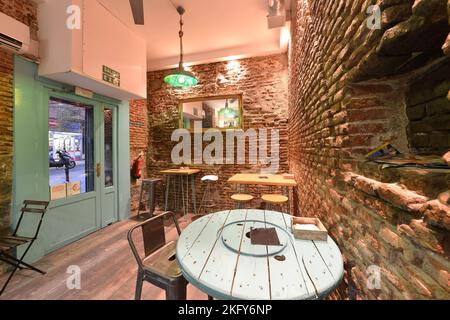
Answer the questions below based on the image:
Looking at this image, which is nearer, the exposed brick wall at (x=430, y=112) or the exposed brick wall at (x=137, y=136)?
the exposed brick wall at (x=430, y=112)

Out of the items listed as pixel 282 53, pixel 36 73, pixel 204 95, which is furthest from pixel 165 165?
pixel 282 53

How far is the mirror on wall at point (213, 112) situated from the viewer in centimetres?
467

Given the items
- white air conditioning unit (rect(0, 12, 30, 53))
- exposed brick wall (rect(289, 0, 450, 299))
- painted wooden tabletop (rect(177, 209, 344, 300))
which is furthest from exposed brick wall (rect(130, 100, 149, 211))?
exposed brick wall (rect(289, 0, 450, 299))

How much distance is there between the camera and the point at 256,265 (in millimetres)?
1007

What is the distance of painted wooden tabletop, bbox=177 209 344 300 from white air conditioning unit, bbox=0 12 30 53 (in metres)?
2.95

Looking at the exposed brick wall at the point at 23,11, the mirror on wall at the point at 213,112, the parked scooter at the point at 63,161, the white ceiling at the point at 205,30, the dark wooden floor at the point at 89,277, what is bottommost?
the dark wooden floor at the point at 89,277

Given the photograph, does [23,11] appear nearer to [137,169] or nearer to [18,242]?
[18,242]

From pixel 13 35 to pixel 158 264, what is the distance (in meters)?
3.06

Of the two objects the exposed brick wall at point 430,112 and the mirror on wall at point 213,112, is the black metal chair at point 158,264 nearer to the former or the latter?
the exposed brick wall at point 430,112

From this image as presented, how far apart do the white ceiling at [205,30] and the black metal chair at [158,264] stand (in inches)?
136

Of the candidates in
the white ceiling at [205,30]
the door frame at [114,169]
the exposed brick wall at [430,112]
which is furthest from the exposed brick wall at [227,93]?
the exposed brick wall at [430,112]

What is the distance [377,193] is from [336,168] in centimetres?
51

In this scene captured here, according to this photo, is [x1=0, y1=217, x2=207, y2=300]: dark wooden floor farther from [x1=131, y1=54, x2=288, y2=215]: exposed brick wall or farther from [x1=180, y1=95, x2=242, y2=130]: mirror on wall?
[x1=180, y1=95, x2=242, y2=130]: mirror on wall

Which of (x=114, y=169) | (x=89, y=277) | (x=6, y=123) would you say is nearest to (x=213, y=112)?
(x=114, y=169)
